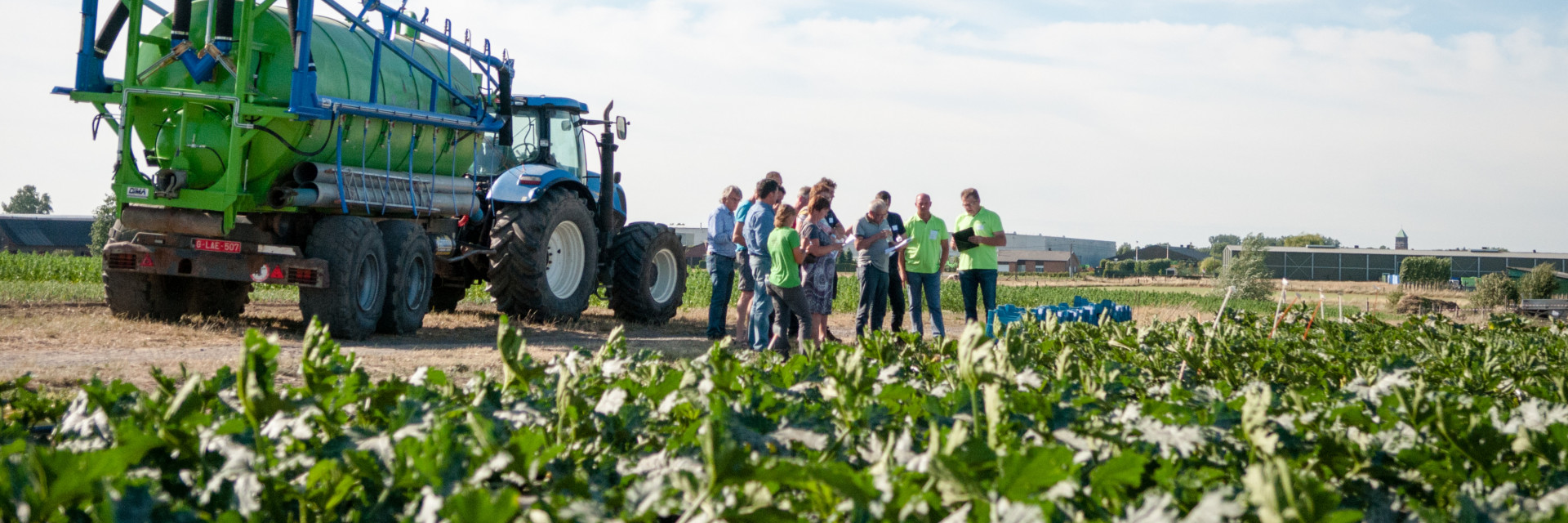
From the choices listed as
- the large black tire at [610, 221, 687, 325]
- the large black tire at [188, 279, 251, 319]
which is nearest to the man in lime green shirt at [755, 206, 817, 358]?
the large black tire at [610, 221, 687, 325]

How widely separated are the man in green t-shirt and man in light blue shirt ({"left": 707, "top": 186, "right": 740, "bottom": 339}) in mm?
1963

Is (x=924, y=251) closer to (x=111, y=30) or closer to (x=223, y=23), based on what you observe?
(x=223, y=23)

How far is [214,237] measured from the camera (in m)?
8.17

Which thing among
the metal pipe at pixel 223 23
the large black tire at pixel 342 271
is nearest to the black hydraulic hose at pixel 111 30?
the metal pipe at pixel 223 23

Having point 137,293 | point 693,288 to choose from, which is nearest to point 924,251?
point 137,293

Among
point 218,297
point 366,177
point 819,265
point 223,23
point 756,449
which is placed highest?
point 223,23

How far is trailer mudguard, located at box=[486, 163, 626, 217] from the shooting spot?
10.2 meters

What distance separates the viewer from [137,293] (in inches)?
346

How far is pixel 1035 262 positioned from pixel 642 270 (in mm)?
76117

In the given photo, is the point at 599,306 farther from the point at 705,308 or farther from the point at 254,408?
the point at 254,408

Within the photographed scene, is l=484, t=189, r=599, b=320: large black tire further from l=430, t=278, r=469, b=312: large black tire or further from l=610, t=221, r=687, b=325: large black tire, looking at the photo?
l=430, t=278, r=469, b=312: large black tire

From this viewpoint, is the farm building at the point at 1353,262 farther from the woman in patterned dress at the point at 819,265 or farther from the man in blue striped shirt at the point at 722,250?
the woman in patterned dress at the point at 819,265

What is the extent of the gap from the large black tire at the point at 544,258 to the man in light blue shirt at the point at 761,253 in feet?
8.49

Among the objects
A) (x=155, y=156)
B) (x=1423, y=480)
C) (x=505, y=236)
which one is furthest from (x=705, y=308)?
(x=1423, y=480)
